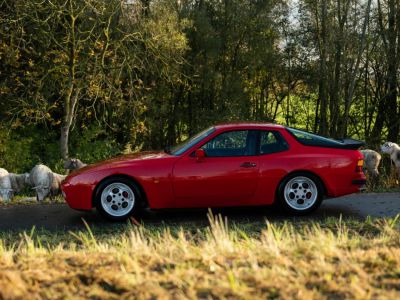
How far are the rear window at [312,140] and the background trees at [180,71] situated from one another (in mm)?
9642

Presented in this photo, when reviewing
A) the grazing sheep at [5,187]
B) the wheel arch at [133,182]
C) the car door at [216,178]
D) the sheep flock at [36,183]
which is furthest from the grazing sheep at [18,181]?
the car door at [216,178]

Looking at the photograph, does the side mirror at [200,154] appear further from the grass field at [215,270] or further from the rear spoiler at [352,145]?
the grass field at [215,270]

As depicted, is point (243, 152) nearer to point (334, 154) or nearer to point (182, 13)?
point (334, 154)

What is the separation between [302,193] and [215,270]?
13.3 ft

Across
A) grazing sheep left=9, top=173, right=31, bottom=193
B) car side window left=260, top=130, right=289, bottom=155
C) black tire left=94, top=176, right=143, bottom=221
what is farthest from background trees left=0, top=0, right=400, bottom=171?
car side window left=260, top=130, right=289, bottom=155

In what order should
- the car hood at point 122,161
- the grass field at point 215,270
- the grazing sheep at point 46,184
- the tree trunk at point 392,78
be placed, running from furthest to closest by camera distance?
the tree trunk at point 392,78, the grazing sheep at point 46,184, the car hood at point 122,161, the grass field at point 215,270

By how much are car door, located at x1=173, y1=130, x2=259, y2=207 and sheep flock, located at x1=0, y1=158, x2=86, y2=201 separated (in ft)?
13.5

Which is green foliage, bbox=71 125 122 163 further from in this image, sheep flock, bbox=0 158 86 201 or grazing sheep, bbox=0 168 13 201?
grazing sheep, bbox=0 168 13 201

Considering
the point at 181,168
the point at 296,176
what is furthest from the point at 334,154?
the point at 181,168

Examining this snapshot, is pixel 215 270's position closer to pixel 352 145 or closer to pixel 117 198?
pixel 117 198


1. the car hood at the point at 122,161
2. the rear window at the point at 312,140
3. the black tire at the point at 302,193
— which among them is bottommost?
the black tire at the point at 302,193

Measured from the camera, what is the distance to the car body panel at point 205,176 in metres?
7.87

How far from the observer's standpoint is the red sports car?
7879 mm

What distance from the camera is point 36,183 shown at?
11352mm
